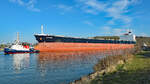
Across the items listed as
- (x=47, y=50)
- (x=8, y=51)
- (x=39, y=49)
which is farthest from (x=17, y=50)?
(x=47, y=50)

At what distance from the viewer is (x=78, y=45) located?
84438mm

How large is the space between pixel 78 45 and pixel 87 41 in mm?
8440

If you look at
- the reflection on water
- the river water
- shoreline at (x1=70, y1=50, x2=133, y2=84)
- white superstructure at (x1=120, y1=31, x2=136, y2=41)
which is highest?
white superstructure at (x1=120, y1=31, x2=136, y2=41)

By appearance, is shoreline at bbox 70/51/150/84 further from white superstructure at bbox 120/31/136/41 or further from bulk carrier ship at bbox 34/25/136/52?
white superstructure at bbox 120/31/136/41

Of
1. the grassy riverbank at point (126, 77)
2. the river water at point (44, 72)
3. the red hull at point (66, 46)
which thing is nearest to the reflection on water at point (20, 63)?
the river water at point (44, 72)

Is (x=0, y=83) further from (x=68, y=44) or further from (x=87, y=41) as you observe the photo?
(x=87, y=41)

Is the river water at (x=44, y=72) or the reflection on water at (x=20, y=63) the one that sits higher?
the river water at (x=44, y=72)

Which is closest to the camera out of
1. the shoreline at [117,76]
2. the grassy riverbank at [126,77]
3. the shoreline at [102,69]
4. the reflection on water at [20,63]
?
the grassy riverbank at [126,77]

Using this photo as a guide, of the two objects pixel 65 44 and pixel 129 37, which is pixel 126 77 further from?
pixel 129 37

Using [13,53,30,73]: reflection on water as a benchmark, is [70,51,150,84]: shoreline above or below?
above

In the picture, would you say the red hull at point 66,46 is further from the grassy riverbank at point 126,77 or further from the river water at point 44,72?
the grassy riverbank at point 126,77

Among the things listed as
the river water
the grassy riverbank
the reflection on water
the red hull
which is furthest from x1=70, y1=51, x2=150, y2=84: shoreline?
the red hull

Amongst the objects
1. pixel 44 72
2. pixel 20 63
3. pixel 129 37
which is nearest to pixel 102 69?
pixel 44 72

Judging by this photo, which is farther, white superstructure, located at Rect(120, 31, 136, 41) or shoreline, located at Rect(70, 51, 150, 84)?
white superstructure, located at Rect(120, 31, 136, 41)
